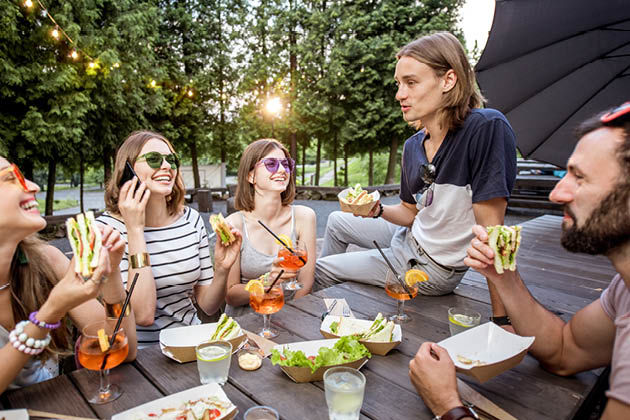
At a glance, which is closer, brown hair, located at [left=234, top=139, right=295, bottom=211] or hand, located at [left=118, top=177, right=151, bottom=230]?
hand, located at [left=118, top=177, right=151, bottom=230]

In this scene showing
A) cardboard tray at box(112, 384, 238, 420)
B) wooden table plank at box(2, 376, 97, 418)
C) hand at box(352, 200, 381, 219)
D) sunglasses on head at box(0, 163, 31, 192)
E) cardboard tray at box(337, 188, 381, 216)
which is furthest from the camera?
hand at box(352, 200, 381, 219)

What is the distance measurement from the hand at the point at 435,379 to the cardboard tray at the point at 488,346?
12 centimetres

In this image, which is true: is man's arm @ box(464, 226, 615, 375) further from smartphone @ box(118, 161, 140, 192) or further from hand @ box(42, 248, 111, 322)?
smartphone @ box(118, 161, 140, 192)

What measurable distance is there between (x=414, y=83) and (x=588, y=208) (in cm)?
171

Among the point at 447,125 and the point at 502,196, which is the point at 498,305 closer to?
the point at 502,196

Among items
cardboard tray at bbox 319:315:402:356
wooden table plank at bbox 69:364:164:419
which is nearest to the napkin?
cardboard tray at bbox 319:315:402:356

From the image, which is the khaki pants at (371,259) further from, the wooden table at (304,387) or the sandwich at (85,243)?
the sandwich at (85,243)

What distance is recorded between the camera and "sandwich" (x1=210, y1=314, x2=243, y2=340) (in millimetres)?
1808

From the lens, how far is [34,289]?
179cm

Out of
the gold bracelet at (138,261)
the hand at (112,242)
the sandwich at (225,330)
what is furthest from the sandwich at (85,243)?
the gold bracelet at (138,261)

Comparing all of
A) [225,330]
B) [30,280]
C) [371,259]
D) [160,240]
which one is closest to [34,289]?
[30,280]

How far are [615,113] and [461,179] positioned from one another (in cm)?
131

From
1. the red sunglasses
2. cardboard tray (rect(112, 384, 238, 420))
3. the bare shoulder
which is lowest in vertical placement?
cardboard tray (rect(112, 384, 238, 420))

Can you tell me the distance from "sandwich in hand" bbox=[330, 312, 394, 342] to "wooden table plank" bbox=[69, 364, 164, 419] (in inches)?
35.7
